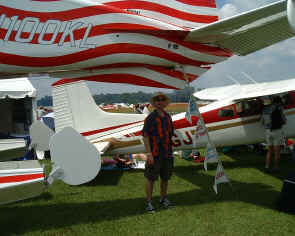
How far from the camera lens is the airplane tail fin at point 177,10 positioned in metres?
3.32

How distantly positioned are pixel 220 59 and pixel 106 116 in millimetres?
3181

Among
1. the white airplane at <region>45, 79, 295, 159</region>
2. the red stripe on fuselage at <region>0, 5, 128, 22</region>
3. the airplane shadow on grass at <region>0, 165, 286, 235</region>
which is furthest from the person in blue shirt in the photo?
the red stripe on fuselage at <region>0, 5, 128, 22</region>

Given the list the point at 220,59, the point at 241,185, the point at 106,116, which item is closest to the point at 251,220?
the point at 241,185

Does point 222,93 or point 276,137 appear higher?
point 222,93

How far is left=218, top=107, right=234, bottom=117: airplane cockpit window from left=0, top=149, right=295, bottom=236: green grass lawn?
4.67ft

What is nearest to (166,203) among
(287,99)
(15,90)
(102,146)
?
(102,146)

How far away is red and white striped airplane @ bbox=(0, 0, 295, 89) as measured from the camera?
2.72 metres

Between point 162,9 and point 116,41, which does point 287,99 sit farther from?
point 116,41

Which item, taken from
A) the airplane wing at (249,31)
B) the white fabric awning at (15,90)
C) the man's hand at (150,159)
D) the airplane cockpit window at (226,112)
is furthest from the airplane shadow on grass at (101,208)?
the white fabric awning at (15,90)

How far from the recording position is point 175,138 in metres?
6.02

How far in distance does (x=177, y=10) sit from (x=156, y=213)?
281 centimetres

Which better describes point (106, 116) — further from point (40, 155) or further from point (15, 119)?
point (15, 119)

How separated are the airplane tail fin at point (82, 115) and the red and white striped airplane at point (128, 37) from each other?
8.60 feet

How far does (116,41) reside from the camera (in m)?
2.98
